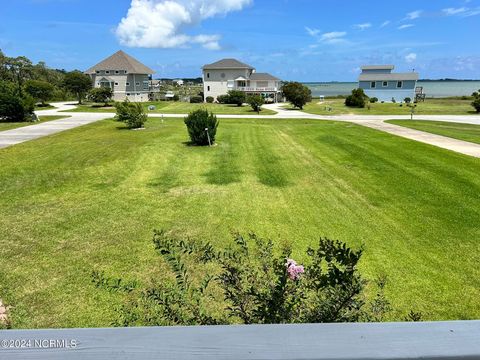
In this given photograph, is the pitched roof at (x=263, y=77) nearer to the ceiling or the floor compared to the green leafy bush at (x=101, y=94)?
nearer to the ceiling

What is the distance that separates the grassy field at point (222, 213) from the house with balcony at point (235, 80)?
163 ft

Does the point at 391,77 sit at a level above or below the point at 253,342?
above

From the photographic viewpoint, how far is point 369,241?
669 centimetres

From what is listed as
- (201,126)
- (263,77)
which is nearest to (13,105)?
(201,126)

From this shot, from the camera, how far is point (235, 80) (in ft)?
208

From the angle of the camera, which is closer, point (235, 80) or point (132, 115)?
point (132, 115)

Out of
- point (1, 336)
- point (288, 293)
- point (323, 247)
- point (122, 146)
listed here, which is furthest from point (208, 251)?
point (122, 146)

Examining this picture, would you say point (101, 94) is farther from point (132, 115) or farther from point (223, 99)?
point (132, 115)

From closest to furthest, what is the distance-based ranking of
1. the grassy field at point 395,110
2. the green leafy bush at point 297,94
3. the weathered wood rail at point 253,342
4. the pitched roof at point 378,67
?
the weathered wood rail at point 253,342
the grassy field at point 395,110
the green leafy bush at point 297,94
the pitched roof at point 378,67

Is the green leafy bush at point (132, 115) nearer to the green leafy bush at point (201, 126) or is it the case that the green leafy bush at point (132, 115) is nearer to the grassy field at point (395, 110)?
the green leafy bush at point (201, 126)

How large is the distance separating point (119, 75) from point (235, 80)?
18959mm

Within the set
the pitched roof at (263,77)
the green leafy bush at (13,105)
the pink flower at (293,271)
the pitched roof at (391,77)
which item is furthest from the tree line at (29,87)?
the pitched roof at (391,77)

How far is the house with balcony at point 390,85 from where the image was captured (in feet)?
191

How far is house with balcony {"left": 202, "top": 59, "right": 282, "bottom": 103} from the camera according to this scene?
63250 mm
